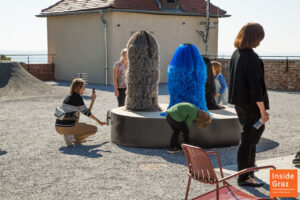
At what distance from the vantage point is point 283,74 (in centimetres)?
2036

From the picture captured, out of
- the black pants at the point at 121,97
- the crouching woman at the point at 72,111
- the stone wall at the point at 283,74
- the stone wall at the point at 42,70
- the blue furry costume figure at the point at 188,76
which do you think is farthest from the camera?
the stone wall at the point at 42,70

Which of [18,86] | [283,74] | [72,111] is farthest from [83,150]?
[283,74]

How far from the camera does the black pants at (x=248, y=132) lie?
16.9 feet

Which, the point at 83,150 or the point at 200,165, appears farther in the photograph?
the point at 83,150

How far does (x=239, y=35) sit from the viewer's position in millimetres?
5125

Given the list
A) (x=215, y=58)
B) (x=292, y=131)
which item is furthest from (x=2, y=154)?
(x=215, y=58)

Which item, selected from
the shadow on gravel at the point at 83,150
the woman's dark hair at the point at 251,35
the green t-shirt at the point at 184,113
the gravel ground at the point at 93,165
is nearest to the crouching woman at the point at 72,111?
the shadow on gravel at the point at 83,150

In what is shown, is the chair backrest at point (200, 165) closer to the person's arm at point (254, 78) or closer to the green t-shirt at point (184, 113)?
the person's arm at point (254, 78)

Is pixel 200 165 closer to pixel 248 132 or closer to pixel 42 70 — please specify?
pixel 248 132

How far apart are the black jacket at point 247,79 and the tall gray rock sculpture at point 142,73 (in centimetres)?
309

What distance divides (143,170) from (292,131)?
470 cm

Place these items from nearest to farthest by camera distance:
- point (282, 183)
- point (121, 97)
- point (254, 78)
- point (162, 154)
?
point (282, 183) < point (254, 78) < point (162, 154) < point (121, 97)

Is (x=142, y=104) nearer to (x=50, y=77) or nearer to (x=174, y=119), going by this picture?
(x=174, y=119)

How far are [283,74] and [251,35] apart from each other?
16133 mm
